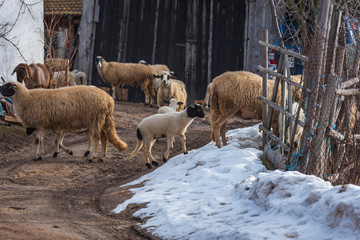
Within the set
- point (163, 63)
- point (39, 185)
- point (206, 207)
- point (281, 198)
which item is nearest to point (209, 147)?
point (39, 185)

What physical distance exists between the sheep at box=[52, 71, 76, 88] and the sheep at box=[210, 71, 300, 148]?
7110 mm

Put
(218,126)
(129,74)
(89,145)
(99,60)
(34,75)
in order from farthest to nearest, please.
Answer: (129,74) → (99,60) → (34,75) → (89,145) → (218,126)

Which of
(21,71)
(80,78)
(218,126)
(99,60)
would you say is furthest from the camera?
(80,78)

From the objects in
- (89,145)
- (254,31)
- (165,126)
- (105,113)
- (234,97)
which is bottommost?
(89,145)

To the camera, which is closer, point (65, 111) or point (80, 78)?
point (65, 111)

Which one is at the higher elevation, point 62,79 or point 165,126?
point 62,79

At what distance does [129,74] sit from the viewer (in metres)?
19.3

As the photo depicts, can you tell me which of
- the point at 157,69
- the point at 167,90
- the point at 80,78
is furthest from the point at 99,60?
the point at 167,90

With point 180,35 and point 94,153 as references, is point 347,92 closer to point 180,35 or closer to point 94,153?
point 94,153

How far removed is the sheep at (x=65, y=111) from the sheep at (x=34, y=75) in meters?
3.29

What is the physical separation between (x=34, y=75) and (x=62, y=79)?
3441 mm

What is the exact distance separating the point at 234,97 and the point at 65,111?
10.6 feet

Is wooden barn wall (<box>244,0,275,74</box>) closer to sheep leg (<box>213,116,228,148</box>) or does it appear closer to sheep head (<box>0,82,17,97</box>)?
sheep leg (<box>213,116,228,148</box>)

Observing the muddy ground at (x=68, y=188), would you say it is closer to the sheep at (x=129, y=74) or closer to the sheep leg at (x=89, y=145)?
the sheep leg at (x=89, y=145)
